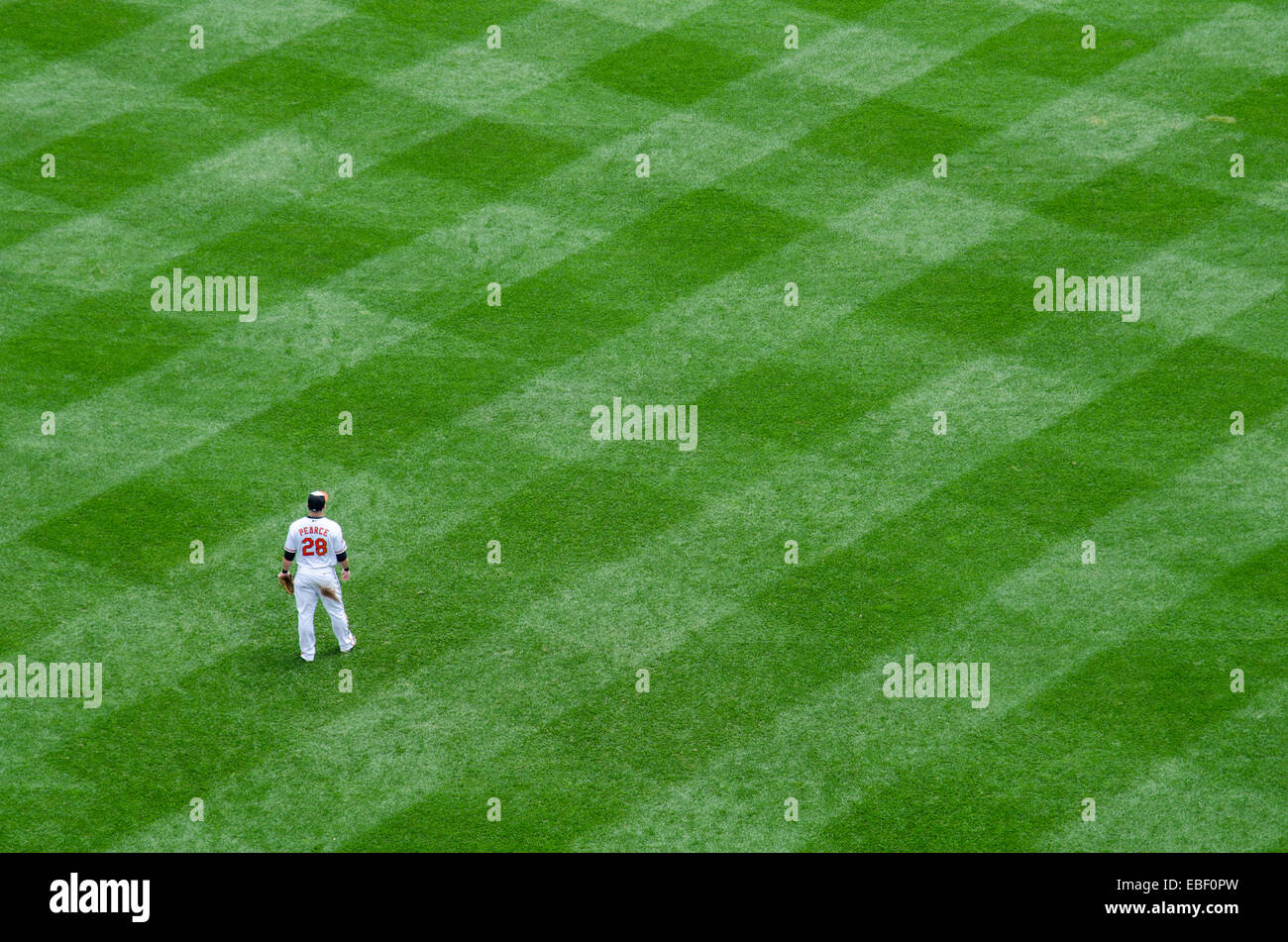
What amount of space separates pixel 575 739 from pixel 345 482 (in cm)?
464

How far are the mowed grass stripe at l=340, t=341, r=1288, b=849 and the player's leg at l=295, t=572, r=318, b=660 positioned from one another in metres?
2.33

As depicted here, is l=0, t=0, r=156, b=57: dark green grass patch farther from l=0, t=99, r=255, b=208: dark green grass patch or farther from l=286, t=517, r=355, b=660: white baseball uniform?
l=286, t=517, r=355, b=660: white baseball uniform

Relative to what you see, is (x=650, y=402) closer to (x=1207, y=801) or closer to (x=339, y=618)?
(x=339, y=618)

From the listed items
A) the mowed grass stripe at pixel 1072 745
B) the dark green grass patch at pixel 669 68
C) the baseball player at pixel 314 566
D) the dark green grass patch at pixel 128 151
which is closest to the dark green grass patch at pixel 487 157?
the dark green grass patch at pixel 669 68

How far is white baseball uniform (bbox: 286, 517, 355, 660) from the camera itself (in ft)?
48.7

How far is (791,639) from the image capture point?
50.5 ft

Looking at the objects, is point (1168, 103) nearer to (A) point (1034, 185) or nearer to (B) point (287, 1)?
(A) point (1034, 185)

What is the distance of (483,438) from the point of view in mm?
17953

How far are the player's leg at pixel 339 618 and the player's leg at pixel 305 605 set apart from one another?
13 centimetres

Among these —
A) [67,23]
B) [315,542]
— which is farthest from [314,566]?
[67,23]

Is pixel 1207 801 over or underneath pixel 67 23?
underneath

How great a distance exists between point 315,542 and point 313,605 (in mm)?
664

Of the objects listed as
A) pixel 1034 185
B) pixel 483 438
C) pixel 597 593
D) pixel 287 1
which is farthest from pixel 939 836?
pixel 287 1

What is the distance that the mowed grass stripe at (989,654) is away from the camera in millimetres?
13617
